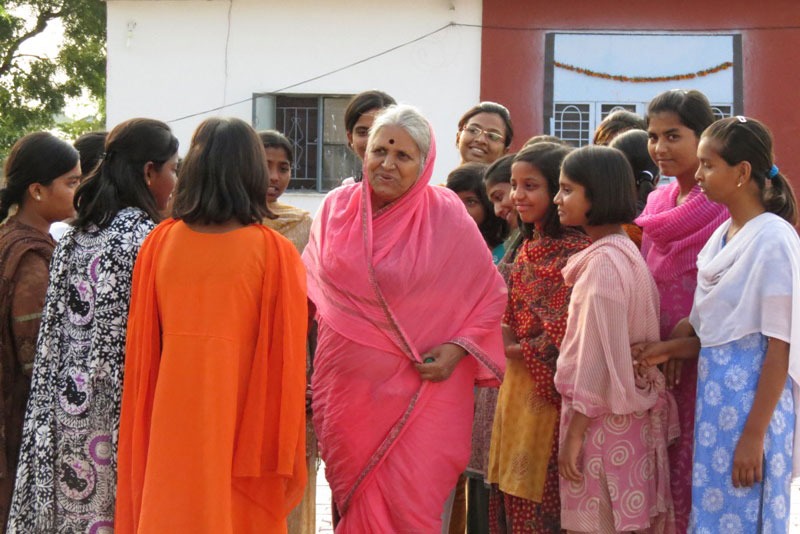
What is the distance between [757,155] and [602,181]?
1.89 feet

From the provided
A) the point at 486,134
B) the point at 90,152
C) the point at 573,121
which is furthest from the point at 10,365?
the point at 573,121

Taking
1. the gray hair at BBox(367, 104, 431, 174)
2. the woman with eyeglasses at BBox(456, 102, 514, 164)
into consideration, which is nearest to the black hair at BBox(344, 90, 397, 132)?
the woman with eyeglasses at BBox(456, 102, 514, 164)

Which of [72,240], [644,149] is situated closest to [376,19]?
[644,149]

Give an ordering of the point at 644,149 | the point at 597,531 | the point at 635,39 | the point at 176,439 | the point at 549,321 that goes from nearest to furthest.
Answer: the point at 176,439 → the point at 597,531 → the point at 549,321 → the point at 644,149 → the point at 635,39

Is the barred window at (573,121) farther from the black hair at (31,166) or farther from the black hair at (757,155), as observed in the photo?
the black hair at (31,166)

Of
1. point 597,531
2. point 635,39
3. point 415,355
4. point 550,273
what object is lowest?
point 597,531

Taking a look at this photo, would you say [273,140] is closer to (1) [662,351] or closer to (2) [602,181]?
(2) [602,181]

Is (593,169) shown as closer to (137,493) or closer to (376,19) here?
(137,493)

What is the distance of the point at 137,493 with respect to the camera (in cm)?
348

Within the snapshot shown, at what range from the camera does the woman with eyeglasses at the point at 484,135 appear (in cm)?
553

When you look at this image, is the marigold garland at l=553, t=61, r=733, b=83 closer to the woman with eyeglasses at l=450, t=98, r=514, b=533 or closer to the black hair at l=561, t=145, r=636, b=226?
the woman with eyeglasses at l=450, t=98, r=514, b=533

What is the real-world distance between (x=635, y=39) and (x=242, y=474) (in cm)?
1227

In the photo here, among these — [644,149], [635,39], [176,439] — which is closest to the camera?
[176,439]

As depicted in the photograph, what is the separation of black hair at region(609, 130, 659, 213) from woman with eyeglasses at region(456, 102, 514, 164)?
989 millimetres
